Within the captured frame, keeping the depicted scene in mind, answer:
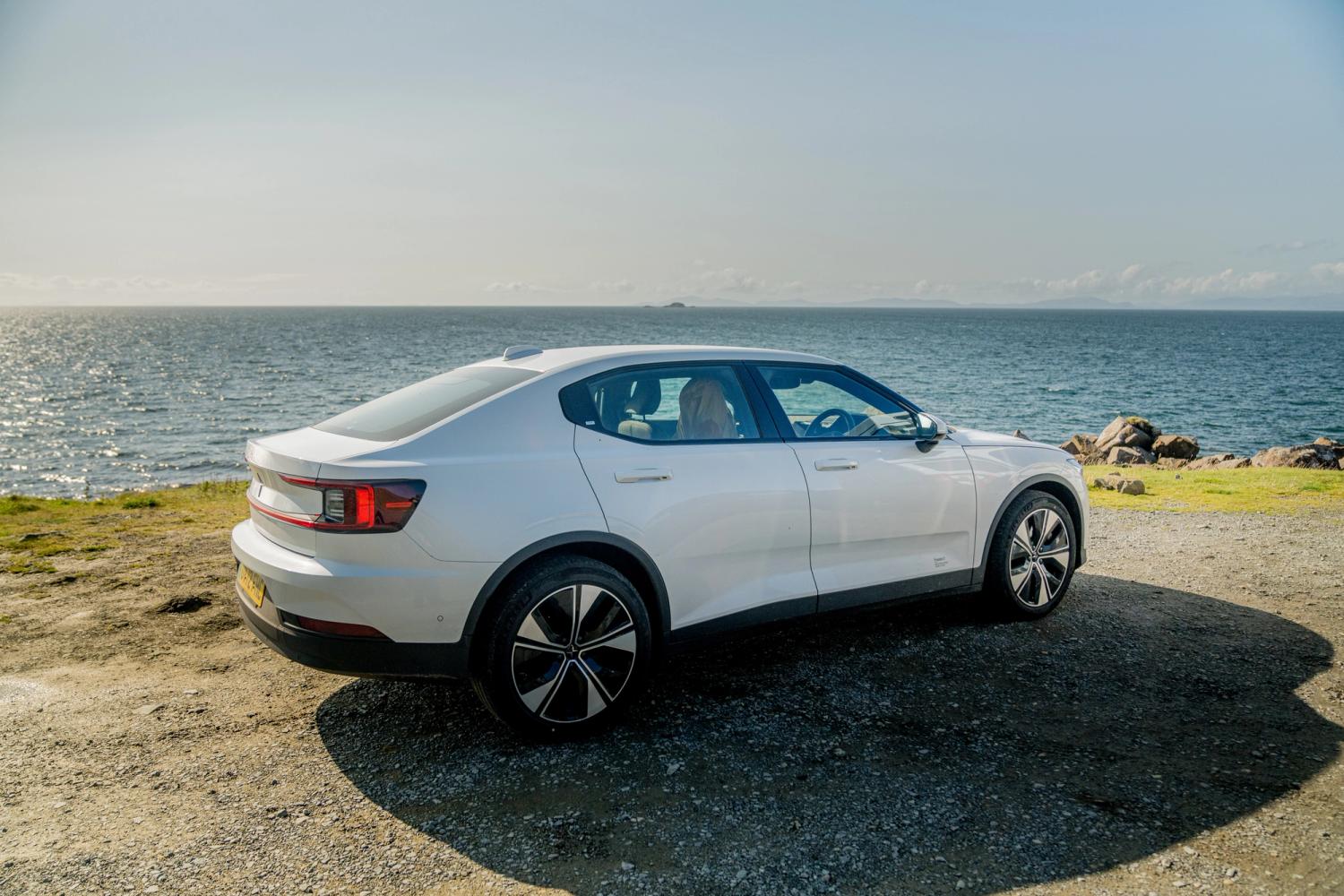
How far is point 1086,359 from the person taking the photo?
60.0 m

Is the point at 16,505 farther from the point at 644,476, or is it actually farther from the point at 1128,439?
the point at 1128,439

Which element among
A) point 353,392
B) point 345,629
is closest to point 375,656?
point 345,629

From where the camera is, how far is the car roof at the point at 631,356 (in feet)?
13.8

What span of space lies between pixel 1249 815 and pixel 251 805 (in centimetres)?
372

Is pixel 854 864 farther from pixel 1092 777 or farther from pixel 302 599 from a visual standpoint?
pixel 302 599

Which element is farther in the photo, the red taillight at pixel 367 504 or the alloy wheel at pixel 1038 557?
the alloy wheel at pixel 1038 557

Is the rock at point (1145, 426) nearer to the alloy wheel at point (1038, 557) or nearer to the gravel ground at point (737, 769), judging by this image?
the gravel ground at point (737, 769)

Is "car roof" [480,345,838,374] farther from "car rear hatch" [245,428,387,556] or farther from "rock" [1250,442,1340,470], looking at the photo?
"rock" [1250,442,1340,470]

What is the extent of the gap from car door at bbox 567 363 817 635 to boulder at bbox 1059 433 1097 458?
18654mm

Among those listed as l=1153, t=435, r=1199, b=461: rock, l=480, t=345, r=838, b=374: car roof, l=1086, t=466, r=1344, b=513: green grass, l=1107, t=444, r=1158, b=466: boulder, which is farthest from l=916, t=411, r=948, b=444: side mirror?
l=1153, t=435, r=1199, b=461: rock

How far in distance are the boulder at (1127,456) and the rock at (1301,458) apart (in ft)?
6.97

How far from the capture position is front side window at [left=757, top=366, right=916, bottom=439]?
15.2 feet

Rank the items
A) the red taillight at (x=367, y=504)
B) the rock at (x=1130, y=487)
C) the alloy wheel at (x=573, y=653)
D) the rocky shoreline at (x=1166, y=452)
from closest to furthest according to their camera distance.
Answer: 1. the red taillight at (x=367, y=504)
2. the alloy wheel at (x=573, y=653)
3. the rock at (x=1130, y=487)
4. the rocky shoreline at (x=1166, y=452)

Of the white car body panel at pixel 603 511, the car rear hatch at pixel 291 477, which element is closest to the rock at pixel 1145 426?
the white car body panel at pixel 603 511
